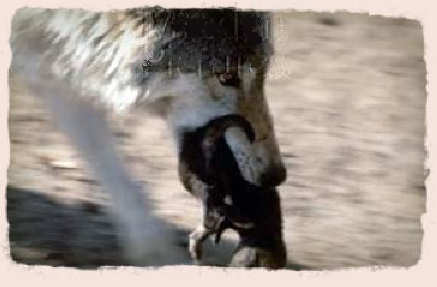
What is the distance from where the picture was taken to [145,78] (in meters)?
1.04

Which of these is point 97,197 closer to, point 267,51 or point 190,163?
point 190,163

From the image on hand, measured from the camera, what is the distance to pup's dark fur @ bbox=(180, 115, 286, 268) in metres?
1.04

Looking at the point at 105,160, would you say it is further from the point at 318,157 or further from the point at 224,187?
the point at 318,157

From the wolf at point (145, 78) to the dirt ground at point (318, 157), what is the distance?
2 cm

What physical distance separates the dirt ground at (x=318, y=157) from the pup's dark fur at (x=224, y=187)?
22mm

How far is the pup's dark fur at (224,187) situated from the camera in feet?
3.40

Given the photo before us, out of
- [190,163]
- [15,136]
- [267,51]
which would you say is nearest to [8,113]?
[15,136]

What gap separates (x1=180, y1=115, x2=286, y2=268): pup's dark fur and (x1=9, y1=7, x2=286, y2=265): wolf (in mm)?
14

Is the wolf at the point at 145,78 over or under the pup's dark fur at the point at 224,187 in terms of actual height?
over

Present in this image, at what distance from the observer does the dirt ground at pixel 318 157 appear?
103 cm

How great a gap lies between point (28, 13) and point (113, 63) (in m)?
0.18

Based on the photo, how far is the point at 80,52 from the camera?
1.04 meters

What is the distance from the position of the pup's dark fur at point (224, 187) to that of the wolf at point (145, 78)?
0.05 feet

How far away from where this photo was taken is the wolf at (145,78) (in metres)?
1.03
